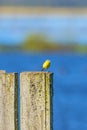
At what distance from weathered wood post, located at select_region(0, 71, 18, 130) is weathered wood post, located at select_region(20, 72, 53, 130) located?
0.05m

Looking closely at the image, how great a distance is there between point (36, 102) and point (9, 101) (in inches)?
5.7

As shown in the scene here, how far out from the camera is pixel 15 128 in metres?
4.05

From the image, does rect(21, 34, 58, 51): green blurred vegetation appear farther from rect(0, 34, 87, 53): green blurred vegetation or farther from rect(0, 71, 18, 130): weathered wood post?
rect(0, 71, 18, 130): weathered wood post

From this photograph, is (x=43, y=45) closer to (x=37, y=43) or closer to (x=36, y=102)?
(x=37, y=43)

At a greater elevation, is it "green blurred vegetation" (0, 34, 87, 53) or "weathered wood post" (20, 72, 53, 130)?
"green blurred vegetation" (0, 34, 87, 53)

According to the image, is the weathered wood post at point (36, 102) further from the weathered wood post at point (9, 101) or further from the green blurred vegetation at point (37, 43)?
the green blurred vegetation at point (37, 43)

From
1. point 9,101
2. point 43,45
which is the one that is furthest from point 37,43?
point 9,101

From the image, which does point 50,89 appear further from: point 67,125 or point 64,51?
point 64,51

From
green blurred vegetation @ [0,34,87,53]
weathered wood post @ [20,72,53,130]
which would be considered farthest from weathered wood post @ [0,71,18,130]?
green blurred vegetation @ [0,34,87,53]

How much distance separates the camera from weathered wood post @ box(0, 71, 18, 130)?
13.2 ft

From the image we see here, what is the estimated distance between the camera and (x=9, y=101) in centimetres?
402

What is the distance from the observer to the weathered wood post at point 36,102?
3971mm

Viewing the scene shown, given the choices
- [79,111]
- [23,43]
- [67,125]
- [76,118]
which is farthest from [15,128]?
[23,43]

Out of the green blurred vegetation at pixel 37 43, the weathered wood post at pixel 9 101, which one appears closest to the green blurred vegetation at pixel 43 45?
the green blurred vegetation at pixel 37 43
